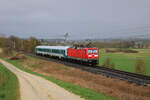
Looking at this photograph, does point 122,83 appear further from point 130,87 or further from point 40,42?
point 40,42

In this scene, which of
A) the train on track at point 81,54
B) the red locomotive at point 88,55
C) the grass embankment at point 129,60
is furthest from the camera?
the grass embankment at point 129,60

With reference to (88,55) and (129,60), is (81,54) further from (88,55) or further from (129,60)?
(129,60)

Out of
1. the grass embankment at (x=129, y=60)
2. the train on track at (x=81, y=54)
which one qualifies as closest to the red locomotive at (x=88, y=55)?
the train on track at (x=81, y=54)

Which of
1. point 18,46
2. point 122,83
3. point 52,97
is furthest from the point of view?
point 18,46

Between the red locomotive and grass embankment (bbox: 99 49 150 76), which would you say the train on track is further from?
grass embankment (bbox: 99 49 150 76)

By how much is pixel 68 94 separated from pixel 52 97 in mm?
1176

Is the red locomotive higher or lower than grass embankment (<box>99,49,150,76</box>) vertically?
higher

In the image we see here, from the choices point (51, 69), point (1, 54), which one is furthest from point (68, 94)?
point (1, 54)

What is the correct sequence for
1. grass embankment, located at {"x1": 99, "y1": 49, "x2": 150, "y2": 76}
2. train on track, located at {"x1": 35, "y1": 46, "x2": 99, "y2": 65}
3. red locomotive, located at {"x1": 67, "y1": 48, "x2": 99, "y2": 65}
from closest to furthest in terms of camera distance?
red locomotive, located at {"x1": 67, "y1": 48, "x2": 99, "y2": 65} < train on track, located at {"x1": 35, "y1": 46, "x2": 99, "y2": 65} < grass embankment, located at {"x1": 99, "y1": 49, "x2": 150, "y2": 76}

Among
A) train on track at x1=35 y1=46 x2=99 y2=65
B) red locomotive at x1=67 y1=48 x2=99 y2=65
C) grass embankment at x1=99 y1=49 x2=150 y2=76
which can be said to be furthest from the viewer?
grass embankment at x1=99 y1=49 x2=150 y2=76

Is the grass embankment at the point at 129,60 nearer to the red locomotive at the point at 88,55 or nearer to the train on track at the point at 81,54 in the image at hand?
the red locomotive at the point at 88,55

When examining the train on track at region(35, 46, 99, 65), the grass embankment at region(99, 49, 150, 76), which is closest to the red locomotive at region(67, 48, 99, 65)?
the train on track at region(35, 46, 99, 65)

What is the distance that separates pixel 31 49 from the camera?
74.1 m

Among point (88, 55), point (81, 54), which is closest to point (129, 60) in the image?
point (81, 54)
